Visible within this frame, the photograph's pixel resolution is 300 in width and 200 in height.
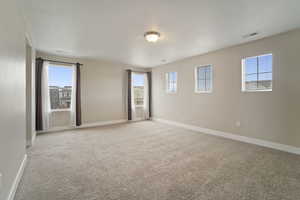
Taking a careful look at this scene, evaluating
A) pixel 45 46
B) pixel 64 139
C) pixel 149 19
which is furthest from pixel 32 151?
pixel 149 19

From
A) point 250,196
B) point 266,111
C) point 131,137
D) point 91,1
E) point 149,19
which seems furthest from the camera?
point 131,137

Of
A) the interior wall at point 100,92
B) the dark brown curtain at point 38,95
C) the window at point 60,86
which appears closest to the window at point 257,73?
the interior wall at point 100,92

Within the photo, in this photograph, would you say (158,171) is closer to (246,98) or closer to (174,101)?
(246,98)

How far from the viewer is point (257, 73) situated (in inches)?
140

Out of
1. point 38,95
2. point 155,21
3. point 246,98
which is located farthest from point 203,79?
point 38,95

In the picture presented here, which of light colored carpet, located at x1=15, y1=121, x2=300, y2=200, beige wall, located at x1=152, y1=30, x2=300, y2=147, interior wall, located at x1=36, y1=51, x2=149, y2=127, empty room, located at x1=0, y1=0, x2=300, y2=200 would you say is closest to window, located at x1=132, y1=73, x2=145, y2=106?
interior wall, located at x1=36, y1=51, x2=149, y2=127

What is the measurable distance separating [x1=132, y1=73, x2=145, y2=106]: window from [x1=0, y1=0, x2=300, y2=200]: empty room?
1461 mm

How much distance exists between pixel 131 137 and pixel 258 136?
328cm

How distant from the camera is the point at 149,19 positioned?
248cm

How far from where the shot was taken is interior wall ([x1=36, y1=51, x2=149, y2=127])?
527 cm

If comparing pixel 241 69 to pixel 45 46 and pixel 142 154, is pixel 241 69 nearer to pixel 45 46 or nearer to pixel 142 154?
pixel 142 154

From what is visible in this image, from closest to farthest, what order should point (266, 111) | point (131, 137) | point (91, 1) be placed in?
1. point (91, 1)
2. point (266, 111)
3. point (131, 137)

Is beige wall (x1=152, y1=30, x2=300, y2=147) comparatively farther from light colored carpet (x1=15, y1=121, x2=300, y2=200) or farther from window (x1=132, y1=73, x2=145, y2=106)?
window (x1=132, y1=73, x2=145, y2=106)

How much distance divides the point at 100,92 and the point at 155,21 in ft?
12.9
